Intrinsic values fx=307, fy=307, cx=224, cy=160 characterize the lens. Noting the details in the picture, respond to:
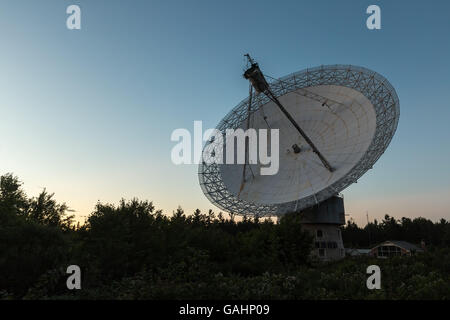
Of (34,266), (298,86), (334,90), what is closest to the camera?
(34,266)

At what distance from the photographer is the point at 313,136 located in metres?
34.5

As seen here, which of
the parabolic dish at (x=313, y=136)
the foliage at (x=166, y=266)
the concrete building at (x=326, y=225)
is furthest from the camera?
the concrete building at (x=326, y=225)

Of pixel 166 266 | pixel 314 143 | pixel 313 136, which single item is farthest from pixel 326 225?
pixel 166 266

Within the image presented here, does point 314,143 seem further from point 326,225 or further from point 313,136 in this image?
point 326,225

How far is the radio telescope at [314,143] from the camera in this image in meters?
28.2

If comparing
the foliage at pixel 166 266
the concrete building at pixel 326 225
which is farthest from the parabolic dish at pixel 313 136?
the concrete building at pixel 326 225

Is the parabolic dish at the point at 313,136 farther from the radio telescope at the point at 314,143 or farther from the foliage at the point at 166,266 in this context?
the foliage at the point at 166,266

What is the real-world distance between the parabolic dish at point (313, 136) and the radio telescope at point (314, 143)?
0.07m

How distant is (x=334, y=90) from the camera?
34.3 meters

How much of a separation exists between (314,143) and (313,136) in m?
1.03
